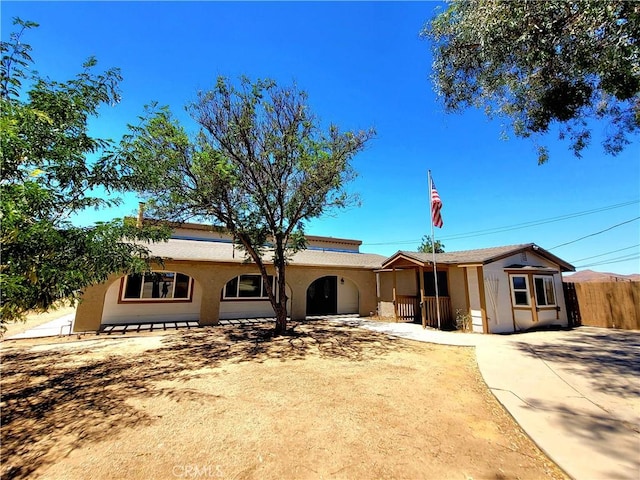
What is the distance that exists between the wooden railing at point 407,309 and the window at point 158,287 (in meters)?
11.0

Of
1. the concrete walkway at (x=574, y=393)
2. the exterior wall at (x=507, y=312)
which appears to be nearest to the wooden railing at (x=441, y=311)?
the exterior wall at (x=507, y=312)

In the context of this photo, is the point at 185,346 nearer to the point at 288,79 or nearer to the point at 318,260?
the point at 318,260

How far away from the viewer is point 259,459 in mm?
3123

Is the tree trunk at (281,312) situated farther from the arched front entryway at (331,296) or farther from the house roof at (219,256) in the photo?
the arched front entryway at (331,296)

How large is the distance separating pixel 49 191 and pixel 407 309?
14362mm

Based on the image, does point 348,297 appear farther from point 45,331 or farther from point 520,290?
point 45,331

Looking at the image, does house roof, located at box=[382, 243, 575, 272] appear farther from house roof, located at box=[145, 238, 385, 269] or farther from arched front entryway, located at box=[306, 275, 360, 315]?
arched front entryway, located at box=[306, 275, 360, 315]

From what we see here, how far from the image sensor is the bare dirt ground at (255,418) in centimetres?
301

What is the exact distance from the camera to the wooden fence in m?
11.7

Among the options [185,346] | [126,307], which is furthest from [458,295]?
[126,307]

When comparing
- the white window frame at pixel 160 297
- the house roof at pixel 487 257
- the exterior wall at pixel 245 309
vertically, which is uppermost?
the house roof at pixel 487 257

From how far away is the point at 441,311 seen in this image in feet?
41.0

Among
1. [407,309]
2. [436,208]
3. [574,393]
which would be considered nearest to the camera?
[574,393]

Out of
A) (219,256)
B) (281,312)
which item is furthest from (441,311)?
(219,256)
